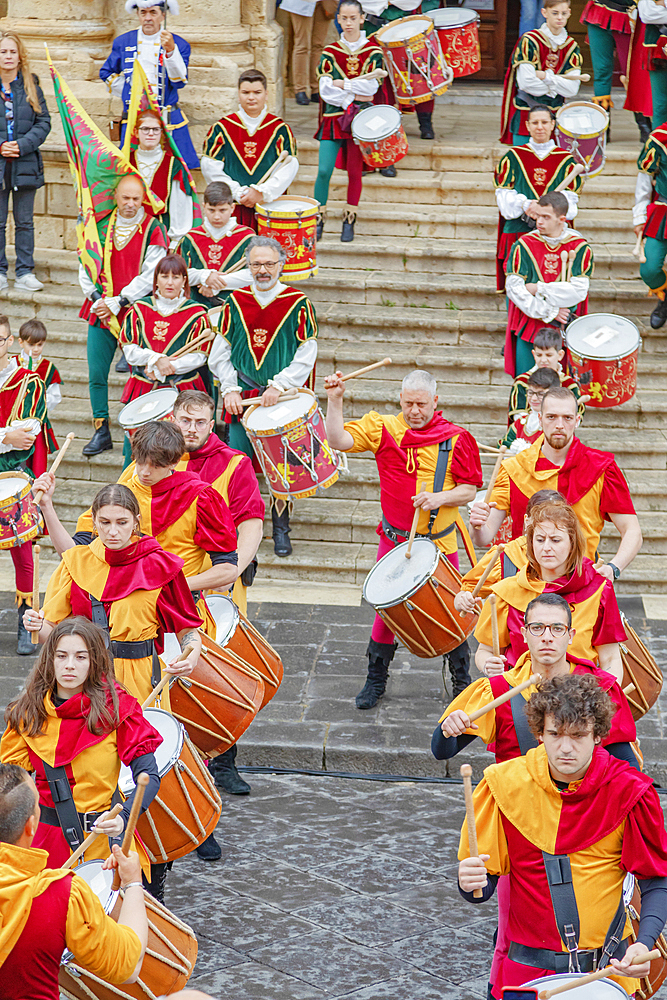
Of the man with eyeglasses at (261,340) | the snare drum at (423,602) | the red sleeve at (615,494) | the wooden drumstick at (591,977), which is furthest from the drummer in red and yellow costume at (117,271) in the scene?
the wooden drumstick at (591,977)

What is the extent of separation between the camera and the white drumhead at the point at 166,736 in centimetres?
459

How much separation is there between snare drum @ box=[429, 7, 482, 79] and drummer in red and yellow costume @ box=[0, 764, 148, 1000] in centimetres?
908

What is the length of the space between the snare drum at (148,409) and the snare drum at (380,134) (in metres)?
3.40

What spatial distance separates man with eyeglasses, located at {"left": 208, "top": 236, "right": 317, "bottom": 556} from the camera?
8.30m

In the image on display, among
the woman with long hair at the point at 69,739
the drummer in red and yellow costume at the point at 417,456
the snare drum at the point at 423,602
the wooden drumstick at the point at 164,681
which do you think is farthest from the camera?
the drummer in red and yellow costume at the point at 417,456

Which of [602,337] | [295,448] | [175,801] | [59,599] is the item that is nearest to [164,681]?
[175,801]

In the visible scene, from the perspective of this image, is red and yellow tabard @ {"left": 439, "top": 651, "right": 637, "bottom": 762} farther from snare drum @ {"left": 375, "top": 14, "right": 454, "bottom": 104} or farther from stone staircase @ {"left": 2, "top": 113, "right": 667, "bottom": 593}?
A: snare drum @ {"left": 375, "top": 14, "right": 454, "bottom": 104}

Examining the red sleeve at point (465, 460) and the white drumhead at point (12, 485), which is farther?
the white drumhead at point (12, 485)

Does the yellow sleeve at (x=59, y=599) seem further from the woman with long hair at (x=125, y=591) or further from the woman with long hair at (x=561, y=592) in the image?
the woman with long hair at (x=561, y=592)

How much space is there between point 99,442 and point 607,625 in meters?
5.51

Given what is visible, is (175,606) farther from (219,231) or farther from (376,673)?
(219,231)

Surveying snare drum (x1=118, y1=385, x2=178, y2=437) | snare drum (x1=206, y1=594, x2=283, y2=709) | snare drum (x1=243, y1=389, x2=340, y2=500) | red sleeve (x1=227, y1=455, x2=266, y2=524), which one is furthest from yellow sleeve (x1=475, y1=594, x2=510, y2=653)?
snare drum (x1=118, y1=385, x2=178, y2=437)

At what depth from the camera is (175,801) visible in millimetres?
4660

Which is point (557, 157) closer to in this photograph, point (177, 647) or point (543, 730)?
point (177, 647)
